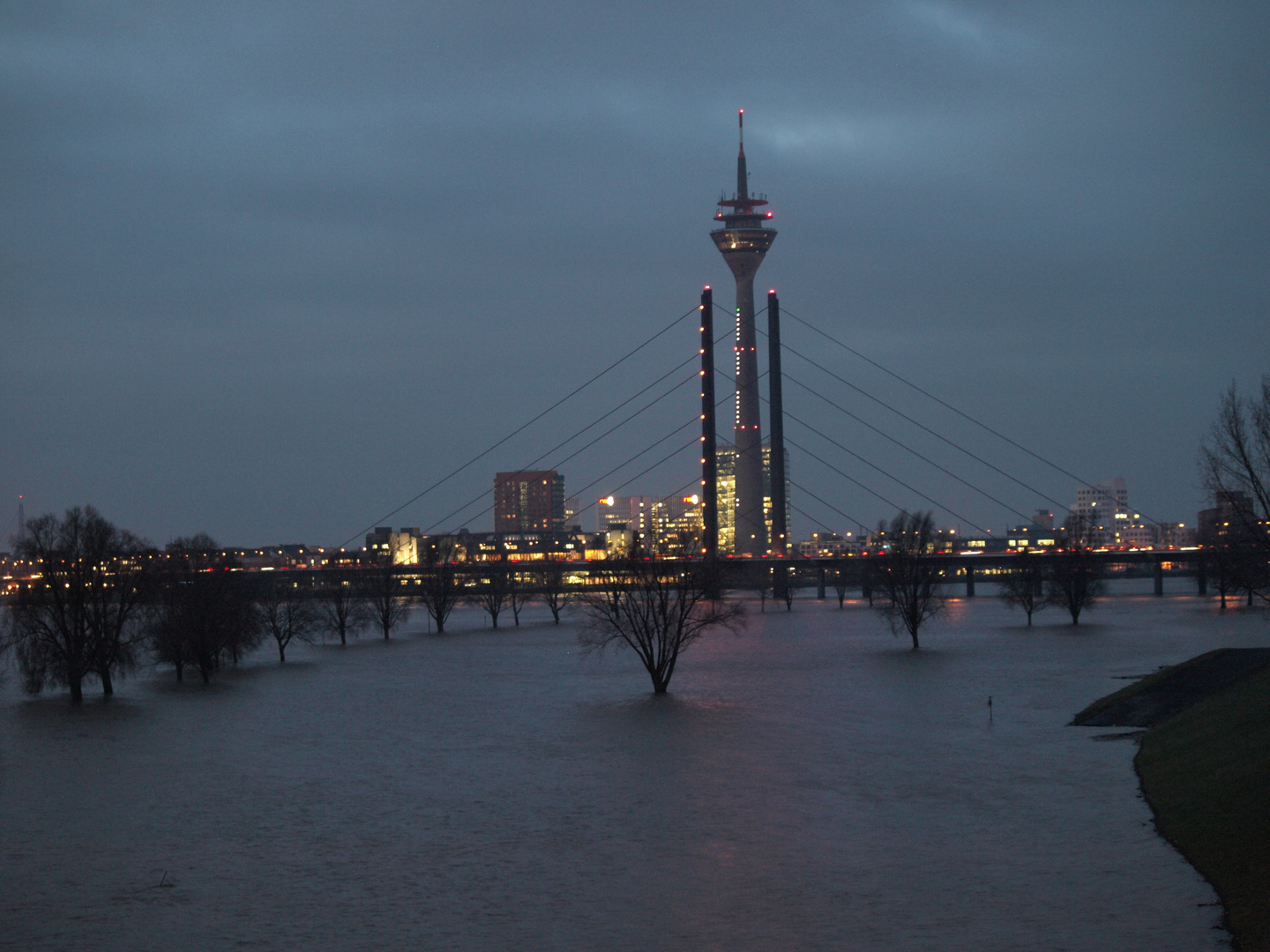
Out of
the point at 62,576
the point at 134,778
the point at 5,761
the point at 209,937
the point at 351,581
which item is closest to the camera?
the point at 209,937

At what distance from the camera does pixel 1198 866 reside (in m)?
17.0

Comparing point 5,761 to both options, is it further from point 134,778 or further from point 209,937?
point 209,937

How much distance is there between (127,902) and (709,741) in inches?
595

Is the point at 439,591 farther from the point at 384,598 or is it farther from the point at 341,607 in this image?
the point at 341,607

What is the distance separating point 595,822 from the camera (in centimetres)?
2142

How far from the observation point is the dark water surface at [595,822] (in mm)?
15742

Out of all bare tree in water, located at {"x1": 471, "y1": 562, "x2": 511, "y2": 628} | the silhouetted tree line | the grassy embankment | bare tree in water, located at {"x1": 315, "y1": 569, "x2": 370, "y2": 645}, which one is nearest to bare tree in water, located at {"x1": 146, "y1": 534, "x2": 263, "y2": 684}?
the silhouetted tree line

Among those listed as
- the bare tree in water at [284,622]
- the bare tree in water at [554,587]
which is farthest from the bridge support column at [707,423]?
the bare tree in water at [284,622]

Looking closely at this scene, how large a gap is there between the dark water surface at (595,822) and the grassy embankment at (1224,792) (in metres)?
0.41

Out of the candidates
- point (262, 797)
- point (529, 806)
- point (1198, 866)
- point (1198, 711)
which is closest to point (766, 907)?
point (1198, 866)

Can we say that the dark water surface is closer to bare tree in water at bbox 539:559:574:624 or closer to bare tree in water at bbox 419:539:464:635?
bare tree in water at bbox 419:539:464:635

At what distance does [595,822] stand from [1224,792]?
32.4ft

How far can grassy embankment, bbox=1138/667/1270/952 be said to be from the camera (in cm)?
1528

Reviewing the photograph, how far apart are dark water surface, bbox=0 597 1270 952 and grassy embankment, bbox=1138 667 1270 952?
16.1 inches
